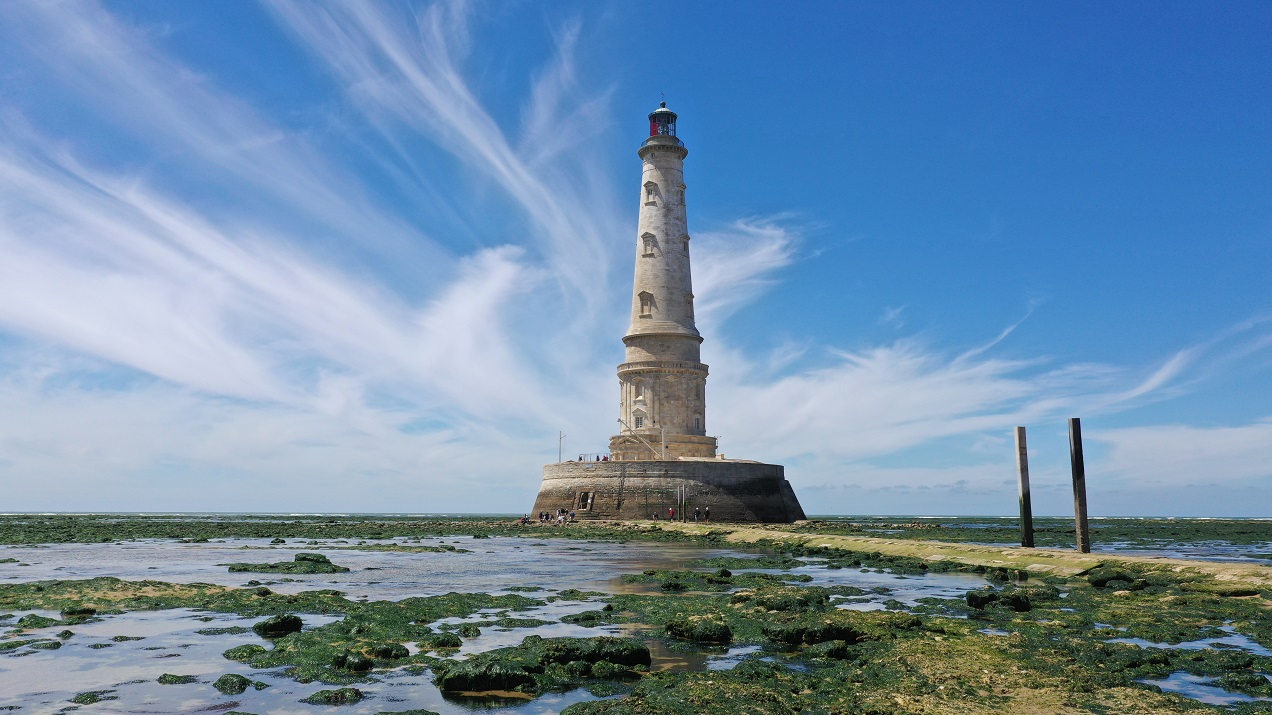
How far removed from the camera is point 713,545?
33.4 metres

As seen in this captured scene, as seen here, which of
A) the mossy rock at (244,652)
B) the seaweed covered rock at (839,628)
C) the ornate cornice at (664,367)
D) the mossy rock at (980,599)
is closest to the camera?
the mossy rock at (244,652)

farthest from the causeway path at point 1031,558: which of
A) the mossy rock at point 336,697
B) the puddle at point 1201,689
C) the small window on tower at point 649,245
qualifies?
the small window on tower at point 649,245

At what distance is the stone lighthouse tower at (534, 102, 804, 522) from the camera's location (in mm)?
47469

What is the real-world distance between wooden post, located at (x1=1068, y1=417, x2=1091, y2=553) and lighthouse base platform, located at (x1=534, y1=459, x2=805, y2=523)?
25874 millimetres

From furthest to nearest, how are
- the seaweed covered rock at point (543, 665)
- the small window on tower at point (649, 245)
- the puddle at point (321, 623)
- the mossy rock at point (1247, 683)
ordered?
the small window on tower at point (649, 245)
the seaweed covered rock at point (543, 665)
the mossy rock at point (1247, 683)
the puddle at point (321, 623)

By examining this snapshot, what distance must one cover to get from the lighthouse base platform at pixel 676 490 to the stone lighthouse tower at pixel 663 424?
52mm

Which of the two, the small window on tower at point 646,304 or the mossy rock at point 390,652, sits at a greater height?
the small window on tower at point 646,304

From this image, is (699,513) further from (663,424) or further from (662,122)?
(662,122)

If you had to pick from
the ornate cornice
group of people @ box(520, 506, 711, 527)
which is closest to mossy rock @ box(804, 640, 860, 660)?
group of people @ box(520, 506, 711, 527)

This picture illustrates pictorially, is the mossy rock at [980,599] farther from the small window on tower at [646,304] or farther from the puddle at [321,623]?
the small window on tower at [646,304]

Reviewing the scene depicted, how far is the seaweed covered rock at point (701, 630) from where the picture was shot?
11.0 meters

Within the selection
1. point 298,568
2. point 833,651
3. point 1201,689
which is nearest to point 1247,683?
point 1201,689

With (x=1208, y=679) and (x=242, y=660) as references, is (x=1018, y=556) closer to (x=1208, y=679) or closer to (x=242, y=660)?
(x=1208, y=679)

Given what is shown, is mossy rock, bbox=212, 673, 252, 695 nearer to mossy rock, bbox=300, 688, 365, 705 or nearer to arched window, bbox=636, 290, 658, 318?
mossy rock, bbox=300, 688, 365, 705
